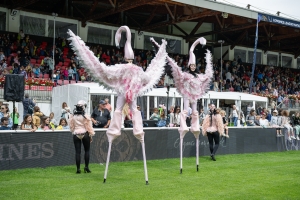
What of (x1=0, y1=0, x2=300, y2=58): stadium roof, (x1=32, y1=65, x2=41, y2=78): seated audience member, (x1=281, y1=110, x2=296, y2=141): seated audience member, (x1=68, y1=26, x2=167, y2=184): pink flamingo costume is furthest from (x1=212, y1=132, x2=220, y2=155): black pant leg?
(x1=0, y1=0, x2=300, y2=58): stadium roof

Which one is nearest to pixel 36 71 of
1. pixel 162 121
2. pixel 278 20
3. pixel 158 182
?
pixel 162 121

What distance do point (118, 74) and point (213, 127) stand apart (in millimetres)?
5939

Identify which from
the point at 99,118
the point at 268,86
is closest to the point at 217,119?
the point at 99,118

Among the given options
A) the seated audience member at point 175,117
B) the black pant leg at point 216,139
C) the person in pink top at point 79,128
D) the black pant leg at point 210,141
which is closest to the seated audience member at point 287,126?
the seated audience member at point 175,117

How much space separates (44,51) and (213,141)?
13622 mm

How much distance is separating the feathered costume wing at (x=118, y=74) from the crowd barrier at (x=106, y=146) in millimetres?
2871

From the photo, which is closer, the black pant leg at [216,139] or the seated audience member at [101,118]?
the seated audience member at [101,118]

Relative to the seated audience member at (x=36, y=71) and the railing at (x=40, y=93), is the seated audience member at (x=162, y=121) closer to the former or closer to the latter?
the railing at (x=40, y=93)

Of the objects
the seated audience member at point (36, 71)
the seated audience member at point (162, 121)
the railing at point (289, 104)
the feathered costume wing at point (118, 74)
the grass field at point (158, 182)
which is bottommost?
the grass field at point (158, 182)

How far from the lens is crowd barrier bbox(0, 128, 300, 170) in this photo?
10.3m

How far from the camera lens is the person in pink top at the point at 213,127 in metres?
13.9

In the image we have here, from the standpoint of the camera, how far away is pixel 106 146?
12102mm

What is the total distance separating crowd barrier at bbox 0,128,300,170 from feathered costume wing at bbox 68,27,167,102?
2871mm

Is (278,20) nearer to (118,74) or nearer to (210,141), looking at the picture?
(210,141)
